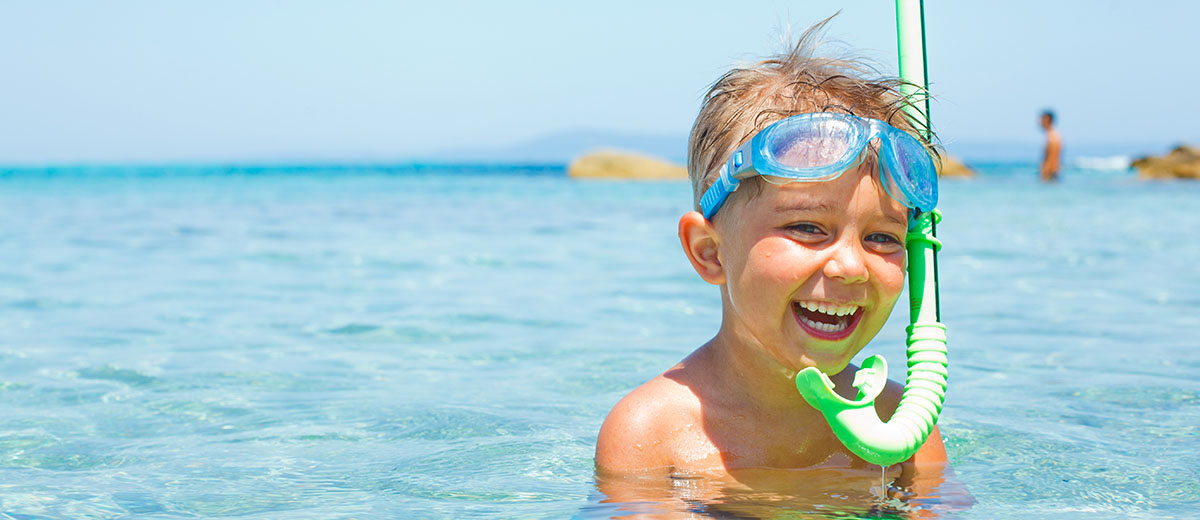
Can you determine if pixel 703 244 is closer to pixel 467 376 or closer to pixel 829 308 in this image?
pixel 829 308

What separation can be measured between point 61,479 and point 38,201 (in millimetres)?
19283

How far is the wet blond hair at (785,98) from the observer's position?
2355 millimetres

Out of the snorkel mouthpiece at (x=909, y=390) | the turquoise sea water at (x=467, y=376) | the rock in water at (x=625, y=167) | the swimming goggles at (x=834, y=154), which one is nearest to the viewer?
the snorkel mouthpiece at (x=909, y=390)

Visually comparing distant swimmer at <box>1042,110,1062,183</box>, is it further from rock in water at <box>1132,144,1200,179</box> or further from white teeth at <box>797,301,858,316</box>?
white teeth at <box>797,301,858,316</box>

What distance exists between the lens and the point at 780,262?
2.22m

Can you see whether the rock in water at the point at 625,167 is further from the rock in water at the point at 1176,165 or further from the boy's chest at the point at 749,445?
the boy's chest at the point at 749,445

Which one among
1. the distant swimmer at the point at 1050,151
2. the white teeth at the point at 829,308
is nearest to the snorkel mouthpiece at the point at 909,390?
the white teeth at the point at 829,308

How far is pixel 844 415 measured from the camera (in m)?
2.09

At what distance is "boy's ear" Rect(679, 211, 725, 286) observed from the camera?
2451mm

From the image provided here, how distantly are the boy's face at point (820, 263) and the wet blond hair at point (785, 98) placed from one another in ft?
0.39

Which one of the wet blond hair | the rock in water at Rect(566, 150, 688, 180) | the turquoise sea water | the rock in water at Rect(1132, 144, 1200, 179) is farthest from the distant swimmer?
the wet blond hair

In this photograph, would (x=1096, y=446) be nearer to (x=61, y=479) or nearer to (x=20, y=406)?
(x=61, y=479)

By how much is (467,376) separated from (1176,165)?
948 inches

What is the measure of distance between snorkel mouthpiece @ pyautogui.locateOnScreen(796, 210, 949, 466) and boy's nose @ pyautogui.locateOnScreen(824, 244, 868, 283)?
16cm
